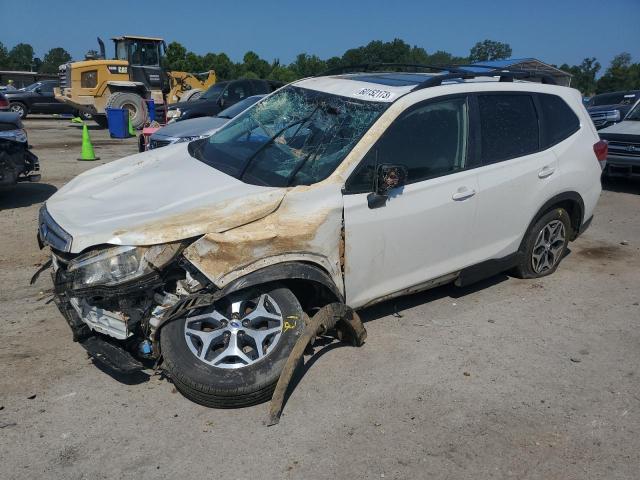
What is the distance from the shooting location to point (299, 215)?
363cm

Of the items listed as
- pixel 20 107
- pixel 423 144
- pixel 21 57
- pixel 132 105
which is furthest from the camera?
pixel 21 57

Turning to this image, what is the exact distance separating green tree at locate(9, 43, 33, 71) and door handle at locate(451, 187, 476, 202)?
83388 millimetres

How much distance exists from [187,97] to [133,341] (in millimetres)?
19816

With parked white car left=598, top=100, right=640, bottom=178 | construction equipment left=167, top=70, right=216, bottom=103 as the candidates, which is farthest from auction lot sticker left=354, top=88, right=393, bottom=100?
construction equipment left=167, top=70, right=216, bottom=103

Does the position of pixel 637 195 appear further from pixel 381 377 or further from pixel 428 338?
pixel 381 377

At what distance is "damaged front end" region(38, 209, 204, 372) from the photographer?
329 centimetres

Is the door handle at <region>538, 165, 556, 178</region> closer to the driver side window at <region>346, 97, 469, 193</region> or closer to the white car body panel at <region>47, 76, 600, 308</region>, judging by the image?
the white car body panel at <region>47, 76, 600, 308</region>

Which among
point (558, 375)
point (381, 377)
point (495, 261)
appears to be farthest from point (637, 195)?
point (381, 377)

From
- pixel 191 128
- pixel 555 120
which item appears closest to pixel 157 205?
pixel 555 120

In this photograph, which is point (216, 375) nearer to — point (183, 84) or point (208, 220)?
point (208, 220)

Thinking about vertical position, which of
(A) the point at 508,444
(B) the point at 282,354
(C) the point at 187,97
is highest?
(C) the point at 187,97

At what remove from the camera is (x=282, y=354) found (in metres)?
3.49

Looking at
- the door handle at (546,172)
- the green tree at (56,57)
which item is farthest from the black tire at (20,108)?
the green tree at (56,57)

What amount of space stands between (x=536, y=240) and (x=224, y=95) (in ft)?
41.1
